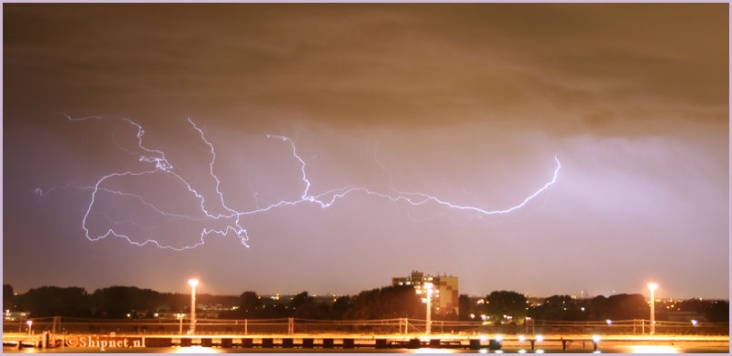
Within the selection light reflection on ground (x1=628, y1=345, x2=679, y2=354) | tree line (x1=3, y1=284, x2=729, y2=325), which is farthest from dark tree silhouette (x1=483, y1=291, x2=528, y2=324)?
light reflection on ground (x1=628, y1=345, x2=679, y2=354)

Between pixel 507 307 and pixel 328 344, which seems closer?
pixel 328 344

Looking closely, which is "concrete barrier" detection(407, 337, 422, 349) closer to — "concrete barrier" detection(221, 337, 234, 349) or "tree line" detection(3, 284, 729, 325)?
"concrete barrier" detection(221, 337, 234, 349)

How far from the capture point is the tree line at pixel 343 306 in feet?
99.3

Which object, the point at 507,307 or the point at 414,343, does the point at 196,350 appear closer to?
the point at 414,343

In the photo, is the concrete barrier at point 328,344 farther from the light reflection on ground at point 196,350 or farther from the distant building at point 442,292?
the distant building at point 442,292

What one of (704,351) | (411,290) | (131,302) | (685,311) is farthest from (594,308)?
(704,351)

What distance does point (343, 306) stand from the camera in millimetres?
34969

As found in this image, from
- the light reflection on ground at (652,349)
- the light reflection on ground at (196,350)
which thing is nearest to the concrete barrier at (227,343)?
the light reflection on ground at (196,350)

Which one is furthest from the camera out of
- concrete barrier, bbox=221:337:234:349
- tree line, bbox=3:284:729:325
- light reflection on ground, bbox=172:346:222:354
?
tree line, bbox=3:284:729:325

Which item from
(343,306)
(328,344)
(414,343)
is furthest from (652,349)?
(343,306)

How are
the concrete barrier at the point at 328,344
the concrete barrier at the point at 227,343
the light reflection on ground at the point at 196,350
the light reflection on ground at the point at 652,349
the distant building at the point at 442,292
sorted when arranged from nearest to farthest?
the light reflection on ground at the point at 196,350 → the light reflection on ground at the point at 652,349 → the concrete barrier at the point at 328,344 → the concrete barrier at the point at 227,343 → the distant building at the point at 442,292

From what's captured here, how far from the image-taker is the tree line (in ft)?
99.3

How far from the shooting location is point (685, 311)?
38.4 m

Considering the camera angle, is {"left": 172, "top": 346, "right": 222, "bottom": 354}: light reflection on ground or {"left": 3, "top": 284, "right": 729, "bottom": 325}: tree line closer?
{"left": 172, "top": 346, "right": 222, "bottom": 354}: light reflection on ground
